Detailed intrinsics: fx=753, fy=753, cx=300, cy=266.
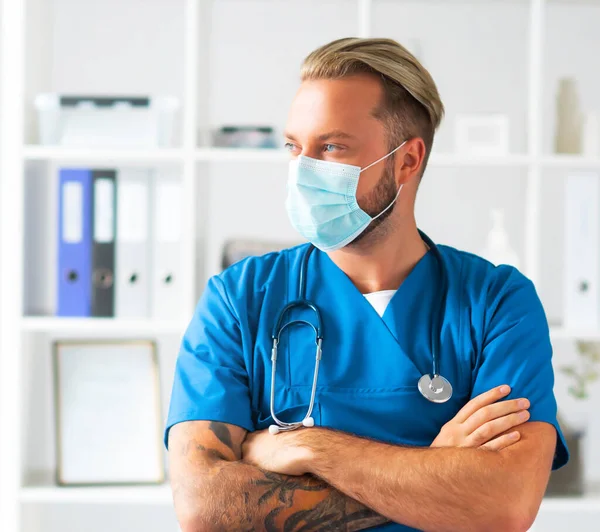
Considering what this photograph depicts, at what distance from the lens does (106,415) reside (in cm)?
212

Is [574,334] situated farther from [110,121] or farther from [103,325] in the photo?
[110,121]

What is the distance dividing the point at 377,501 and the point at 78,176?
124cm

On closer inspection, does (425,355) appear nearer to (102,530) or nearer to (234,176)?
(234,176)

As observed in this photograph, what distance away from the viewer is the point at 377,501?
119cm

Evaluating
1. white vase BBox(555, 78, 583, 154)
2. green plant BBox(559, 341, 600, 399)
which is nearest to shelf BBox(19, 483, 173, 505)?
green plant BBox(559, 341, 600, 399)

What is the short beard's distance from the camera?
1.40 metres

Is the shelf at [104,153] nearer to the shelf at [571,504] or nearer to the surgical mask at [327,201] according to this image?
the surgical mask at [327,201]

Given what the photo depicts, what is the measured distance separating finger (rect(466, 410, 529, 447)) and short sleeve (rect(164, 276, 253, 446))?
1.24 ft

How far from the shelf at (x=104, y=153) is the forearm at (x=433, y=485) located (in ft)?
3.48

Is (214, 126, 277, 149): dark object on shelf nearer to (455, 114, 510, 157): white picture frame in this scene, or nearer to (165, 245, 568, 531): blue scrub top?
(455, 114, 510, 157): white picture frame

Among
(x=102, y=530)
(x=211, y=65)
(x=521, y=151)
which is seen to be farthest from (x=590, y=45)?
(x=102, y=530)

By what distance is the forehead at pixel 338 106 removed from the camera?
1338 millimetres

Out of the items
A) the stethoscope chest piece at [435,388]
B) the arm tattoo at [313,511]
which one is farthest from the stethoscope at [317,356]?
the arm tattoo at [313,511]

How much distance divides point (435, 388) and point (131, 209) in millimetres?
1055
